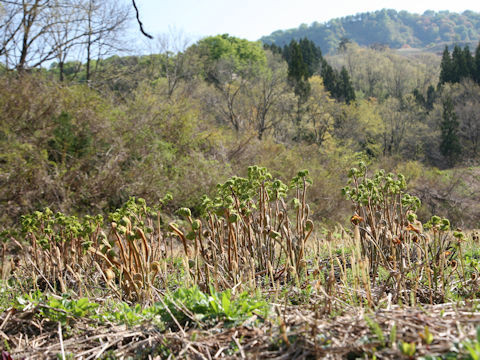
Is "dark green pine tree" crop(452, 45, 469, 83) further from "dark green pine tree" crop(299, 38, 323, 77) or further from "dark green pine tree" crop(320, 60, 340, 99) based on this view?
"dark green pine tree" crop(299, 38, 323, 77)

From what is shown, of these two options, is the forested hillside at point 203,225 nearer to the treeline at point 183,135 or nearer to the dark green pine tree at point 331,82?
the treeline at point 183,135

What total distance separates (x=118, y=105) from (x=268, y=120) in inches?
774

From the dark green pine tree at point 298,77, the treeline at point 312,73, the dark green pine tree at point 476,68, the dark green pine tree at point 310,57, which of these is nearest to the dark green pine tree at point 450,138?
the treeline at point 312,73

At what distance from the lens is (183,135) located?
16.4 metres

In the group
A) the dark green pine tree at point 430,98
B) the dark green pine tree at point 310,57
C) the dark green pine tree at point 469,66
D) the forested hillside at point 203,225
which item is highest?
the dark green pine tree at point 310,57

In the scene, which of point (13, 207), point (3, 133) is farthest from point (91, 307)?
point (3, 133)

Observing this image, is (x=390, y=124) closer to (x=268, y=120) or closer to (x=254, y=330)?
(x=268, y=120)

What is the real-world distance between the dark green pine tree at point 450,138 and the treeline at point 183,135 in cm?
31

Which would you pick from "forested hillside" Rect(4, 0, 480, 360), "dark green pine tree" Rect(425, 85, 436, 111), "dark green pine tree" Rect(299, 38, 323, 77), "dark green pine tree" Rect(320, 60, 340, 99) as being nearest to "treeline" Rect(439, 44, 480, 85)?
"dark green pine tree" Rect(425, 85, 436, 111)

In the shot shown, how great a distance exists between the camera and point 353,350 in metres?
1.44

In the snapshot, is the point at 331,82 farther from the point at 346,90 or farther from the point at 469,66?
the point at 469,66

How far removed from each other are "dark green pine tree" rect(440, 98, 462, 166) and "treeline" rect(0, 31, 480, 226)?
0.31 meters

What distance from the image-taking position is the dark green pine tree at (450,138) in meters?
41.9

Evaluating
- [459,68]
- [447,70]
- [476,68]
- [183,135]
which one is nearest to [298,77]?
[447,70]
